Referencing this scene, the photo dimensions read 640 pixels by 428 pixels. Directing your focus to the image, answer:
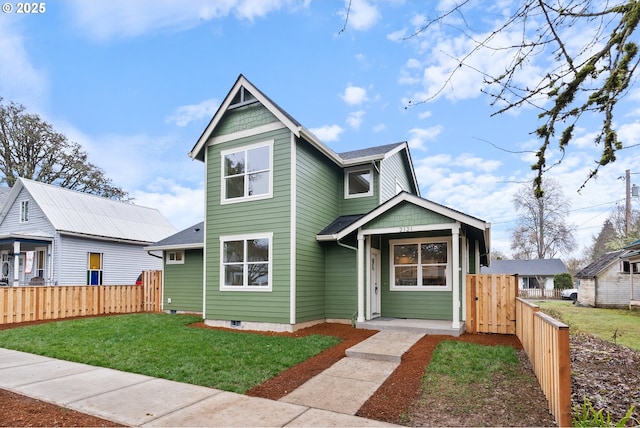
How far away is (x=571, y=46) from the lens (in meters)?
4.00

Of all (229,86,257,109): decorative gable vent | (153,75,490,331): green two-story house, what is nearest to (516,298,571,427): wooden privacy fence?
(153,75,490,331): green two-story house

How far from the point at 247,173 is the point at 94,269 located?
12.9 m

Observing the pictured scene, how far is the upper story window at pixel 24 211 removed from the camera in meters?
19.0

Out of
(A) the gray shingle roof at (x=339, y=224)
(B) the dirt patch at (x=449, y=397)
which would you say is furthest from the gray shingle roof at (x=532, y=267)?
(B) the dirt patch at (x=449, y=397)

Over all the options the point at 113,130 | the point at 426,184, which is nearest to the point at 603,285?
the point at 426,184

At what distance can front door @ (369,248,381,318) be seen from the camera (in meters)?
11.2

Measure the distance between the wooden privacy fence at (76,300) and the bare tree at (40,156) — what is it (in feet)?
61.9

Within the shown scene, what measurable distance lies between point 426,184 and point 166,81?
1341cm

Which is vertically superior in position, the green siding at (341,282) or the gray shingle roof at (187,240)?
the gray shingle roof at (187,240)

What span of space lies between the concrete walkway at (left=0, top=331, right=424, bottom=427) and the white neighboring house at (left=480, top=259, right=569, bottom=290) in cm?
3354

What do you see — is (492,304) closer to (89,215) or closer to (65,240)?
(65,240)

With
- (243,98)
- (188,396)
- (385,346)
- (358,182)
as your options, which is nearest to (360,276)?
(385,346)

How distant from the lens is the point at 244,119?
11539mm

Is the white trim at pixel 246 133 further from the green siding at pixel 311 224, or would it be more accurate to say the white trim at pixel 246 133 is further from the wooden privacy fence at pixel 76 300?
the wooden privacy fence at pixel 76 300
